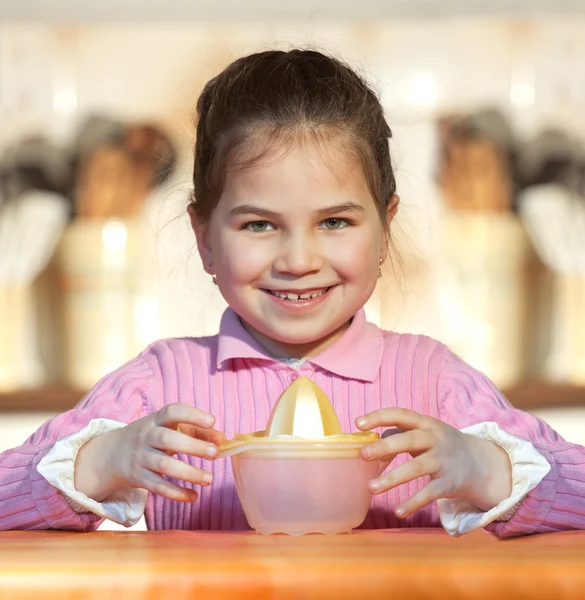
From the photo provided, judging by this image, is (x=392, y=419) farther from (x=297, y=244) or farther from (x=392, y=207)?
(x=392, y=207)

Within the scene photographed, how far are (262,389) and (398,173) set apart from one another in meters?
1.60

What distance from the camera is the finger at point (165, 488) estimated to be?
76cm

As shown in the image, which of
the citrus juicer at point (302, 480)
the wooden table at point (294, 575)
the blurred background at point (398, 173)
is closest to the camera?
the wooden table at point (294, 575)

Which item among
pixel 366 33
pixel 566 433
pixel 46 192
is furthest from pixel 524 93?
pixel 46 192

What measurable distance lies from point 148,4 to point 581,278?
A: 130 cm

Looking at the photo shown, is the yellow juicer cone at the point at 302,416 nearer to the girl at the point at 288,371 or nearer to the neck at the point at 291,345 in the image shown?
the girl at the point at 288,371

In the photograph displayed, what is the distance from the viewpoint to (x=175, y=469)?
75 centimetres

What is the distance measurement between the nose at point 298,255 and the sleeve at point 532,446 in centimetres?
20

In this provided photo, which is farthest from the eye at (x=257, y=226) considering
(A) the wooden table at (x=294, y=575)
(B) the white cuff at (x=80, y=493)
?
(A) the wooden table at (x=294, y=575)

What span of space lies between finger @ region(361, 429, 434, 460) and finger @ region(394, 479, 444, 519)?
3cm

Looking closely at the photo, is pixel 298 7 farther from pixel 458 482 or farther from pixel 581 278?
pixel 458 482

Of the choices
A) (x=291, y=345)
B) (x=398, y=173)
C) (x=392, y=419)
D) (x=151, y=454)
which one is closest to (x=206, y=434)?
(x=151, y=454)

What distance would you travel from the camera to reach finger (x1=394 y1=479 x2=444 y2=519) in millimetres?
737

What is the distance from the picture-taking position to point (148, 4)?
269 cm
